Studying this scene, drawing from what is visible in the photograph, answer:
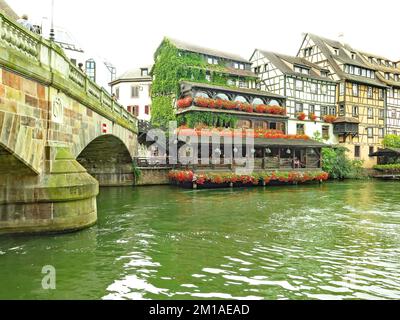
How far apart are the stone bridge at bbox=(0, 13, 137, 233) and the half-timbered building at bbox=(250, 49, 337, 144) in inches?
1267

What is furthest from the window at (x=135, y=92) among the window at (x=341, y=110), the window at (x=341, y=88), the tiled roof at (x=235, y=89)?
the window at (x=341, y=110)

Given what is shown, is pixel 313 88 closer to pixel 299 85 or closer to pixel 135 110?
pixel 299 85

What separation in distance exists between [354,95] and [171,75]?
24.2 m

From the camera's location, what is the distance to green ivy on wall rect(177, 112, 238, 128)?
→ 33625 mm

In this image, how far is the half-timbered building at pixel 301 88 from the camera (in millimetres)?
41281

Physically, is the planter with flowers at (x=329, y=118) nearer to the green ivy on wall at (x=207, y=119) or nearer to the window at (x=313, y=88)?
the window at (x=313, y=88)

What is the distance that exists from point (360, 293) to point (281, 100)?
1400 inches

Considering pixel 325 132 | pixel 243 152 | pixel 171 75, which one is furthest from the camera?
pixel 325 132

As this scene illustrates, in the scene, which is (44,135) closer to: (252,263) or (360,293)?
(252,263)

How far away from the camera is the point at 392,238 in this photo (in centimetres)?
1130

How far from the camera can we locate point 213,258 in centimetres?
883

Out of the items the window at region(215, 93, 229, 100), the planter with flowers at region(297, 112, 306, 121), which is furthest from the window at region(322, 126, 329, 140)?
the window at region(215, 93, 229, 100)

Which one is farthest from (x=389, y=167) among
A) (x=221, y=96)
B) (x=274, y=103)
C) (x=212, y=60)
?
(x=212, y=60)

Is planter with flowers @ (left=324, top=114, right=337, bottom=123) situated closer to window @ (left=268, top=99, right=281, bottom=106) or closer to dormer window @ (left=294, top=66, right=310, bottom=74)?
dormer window @ (left=294, top=66, right=310, bottom=74)
